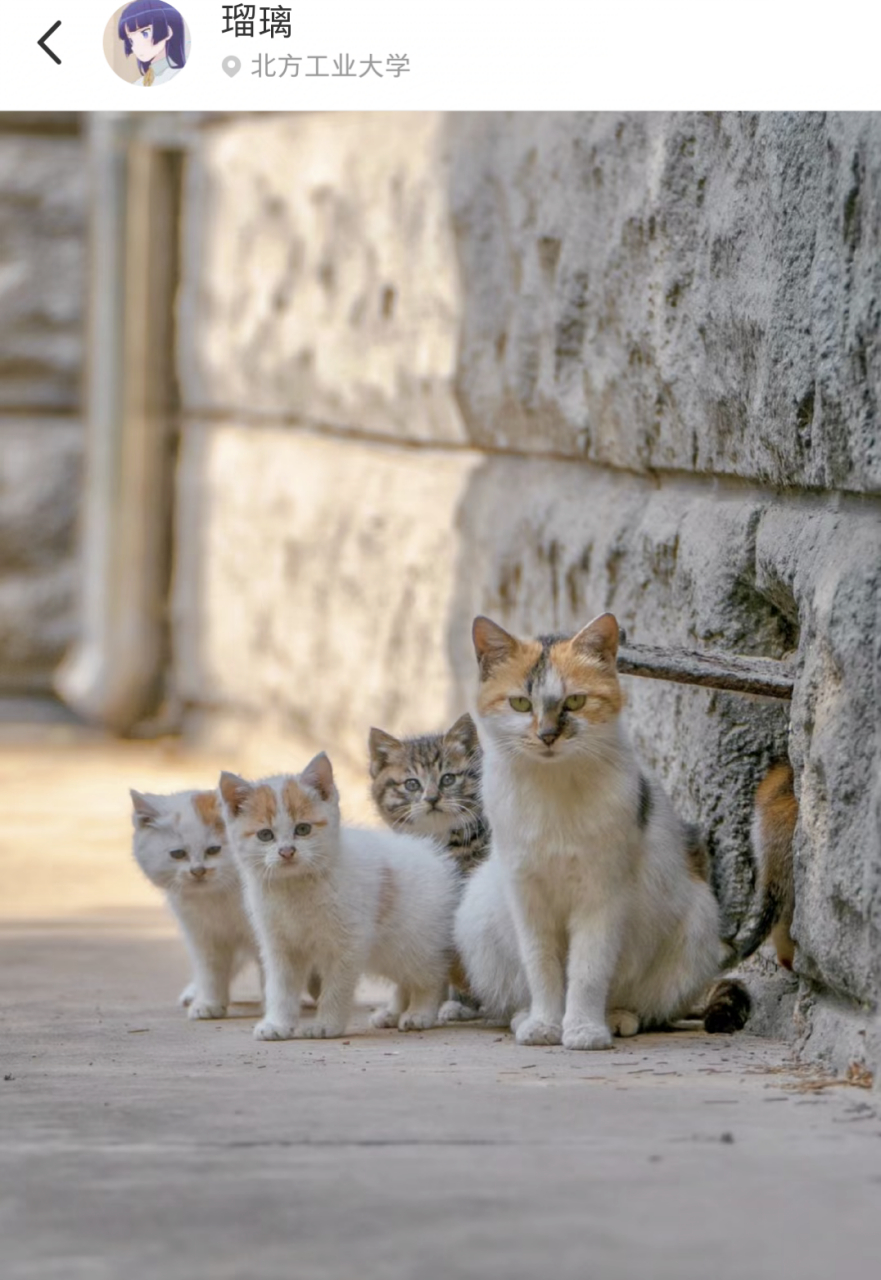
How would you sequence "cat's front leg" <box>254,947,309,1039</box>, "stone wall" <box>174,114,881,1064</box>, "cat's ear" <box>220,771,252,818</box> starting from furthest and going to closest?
"cat's ear" <box>220,771,252,818</box>
"cat's front leg" <box>254,947,309,1039</box>
"stone wall" <box>174,114,881,1064</box>

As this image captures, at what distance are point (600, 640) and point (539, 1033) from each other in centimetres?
81

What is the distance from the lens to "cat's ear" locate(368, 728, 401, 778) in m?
4.84

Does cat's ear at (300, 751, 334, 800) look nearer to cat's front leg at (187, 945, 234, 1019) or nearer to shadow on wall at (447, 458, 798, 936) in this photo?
cat's front leg at (187, 945, 234, 1019)

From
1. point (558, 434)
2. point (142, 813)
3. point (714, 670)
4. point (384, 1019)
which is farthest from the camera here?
point (558, 434)

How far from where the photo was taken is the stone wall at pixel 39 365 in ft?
34.3

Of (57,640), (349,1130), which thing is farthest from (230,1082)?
(57,640)

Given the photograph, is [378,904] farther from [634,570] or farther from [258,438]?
[258,438]

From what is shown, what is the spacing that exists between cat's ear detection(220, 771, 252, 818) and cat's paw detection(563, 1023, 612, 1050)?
894mm

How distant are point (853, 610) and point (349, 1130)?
125cm

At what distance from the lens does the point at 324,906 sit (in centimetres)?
426

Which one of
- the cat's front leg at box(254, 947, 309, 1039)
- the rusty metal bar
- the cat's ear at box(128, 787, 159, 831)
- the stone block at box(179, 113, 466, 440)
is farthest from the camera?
the stone block at box(179, 113, 466, 440)
